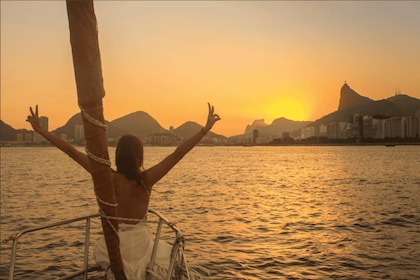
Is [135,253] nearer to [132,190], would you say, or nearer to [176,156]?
[132,190]

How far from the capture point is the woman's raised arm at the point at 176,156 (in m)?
4.68

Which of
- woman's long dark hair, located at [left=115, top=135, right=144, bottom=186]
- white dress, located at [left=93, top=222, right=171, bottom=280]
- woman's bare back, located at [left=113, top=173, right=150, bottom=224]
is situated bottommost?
white dress, located at [left=93, top=222, right=171, bottom=280]

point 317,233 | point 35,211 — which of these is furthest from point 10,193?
point 317,233

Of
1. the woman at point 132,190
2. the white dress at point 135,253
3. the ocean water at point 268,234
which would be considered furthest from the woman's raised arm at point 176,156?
the ocean water at point 268,234

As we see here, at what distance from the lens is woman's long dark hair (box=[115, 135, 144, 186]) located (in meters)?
4.96

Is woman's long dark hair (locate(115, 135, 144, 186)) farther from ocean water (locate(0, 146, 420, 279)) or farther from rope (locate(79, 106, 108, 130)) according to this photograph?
ocean water (locate(0, 146, 420, 279))

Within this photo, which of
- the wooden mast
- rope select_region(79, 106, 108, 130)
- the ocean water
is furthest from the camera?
the ocean water

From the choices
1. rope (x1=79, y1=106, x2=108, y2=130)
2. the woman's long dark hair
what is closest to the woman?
the woman's long dark hair

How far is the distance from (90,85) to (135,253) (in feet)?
7.59

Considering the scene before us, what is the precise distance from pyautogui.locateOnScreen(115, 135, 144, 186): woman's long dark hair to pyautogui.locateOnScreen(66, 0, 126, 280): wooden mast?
1.00 m

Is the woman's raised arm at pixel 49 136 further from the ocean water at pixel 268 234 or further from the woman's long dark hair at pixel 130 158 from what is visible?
the ocean water at pixel 268 234

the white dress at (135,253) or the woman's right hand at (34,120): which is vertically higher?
the woman's right hand at (34,120)

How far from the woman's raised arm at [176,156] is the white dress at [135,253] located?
1.84 ft

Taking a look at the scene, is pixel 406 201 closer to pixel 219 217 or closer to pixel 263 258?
pixel 219 217
